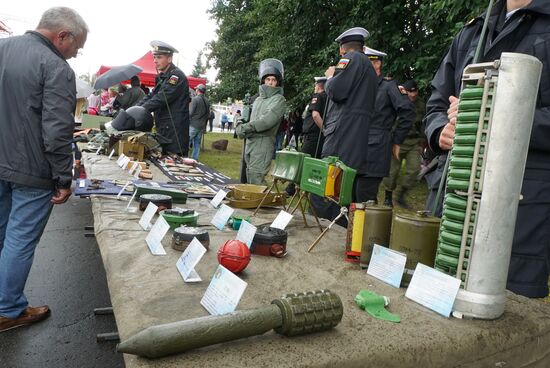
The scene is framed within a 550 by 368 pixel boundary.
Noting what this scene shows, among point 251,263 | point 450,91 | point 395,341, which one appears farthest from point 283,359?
point 450,91

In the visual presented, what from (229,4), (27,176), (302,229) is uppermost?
(229,4)

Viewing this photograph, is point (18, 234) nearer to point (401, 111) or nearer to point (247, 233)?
point (247, 233)

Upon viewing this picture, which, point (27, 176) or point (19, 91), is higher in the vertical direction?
point (19, 91)

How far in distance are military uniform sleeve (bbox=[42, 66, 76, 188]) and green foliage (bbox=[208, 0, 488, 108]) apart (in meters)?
4.81

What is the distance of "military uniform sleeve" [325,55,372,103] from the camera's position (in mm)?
3139

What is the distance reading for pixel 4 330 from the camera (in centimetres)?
245

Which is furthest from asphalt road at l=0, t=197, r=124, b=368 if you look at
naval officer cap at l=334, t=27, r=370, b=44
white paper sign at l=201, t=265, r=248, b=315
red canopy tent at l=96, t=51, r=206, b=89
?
red canopy tent at l=96, t=51, r=206, b=89

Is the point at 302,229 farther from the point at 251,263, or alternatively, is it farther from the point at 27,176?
the point at 27,176

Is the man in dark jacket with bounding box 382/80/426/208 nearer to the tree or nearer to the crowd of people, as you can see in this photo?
the crowd of people

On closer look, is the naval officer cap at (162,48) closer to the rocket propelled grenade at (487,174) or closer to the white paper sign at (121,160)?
the white paper sign at (121,160)

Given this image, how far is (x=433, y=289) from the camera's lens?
1.29 metres

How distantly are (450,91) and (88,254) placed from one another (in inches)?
131

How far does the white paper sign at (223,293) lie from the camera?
1.15 meters

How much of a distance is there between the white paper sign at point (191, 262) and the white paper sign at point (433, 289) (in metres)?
0.66
